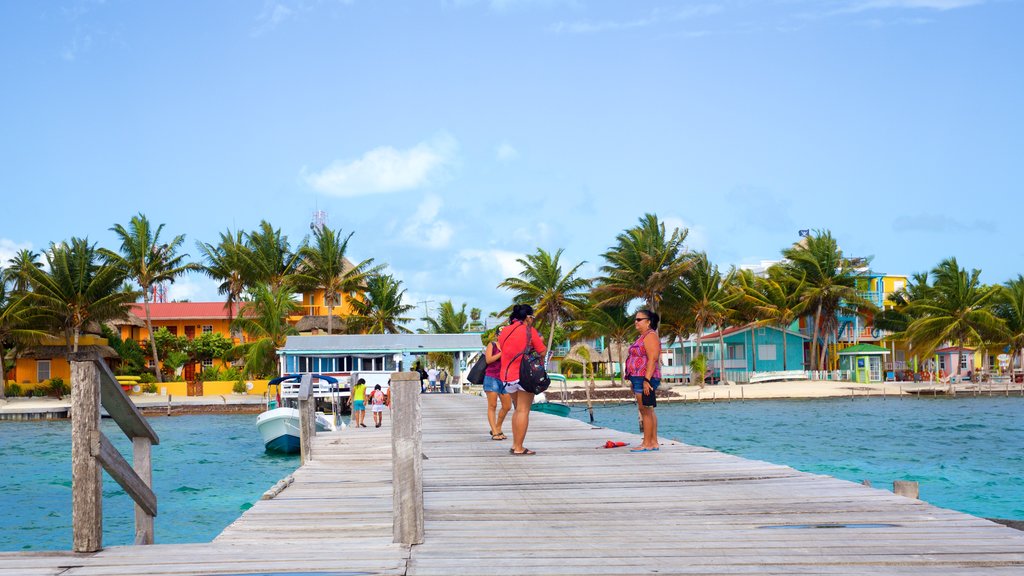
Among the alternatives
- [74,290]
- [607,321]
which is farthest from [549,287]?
[74,290]

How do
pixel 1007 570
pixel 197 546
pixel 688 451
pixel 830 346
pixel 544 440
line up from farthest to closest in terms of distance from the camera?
pixel 830 346 < pixel 544 440 < pixel 688 451 < pixel 197 546 < pixel 1007 570

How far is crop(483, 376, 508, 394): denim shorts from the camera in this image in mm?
12456

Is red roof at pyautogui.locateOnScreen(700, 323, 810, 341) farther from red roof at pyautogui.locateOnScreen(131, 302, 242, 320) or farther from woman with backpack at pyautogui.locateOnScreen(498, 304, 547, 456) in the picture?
woman with backpack at pyautogui.locateOnScreen(498, 304, 547, 456)

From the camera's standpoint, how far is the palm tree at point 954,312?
60.8 m

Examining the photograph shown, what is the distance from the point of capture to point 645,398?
34.1 ft

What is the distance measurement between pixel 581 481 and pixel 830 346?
68908 mm

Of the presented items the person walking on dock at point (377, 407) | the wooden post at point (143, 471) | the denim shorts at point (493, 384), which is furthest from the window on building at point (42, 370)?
the wooden post at point (143, 471)

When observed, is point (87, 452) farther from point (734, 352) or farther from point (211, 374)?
point (734, 352)

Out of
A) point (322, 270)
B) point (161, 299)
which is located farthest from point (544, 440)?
point (161, 299)

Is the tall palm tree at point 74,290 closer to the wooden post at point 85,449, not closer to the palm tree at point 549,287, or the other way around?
the palm tree at point 549,287

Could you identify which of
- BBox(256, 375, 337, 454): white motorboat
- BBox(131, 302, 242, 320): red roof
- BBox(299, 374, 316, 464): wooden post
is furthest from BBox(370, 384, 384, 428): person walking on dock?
BBox(131, 302, 242, 320): red roof

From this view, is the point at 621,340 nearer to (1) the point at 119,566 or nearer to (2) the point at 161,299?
(2) the point at 161,299

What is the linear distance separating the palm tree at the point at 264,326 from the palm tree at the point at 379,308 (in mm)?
9705

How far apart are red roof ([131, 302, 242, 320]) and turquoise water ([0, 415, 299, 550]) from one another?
2491 cm
